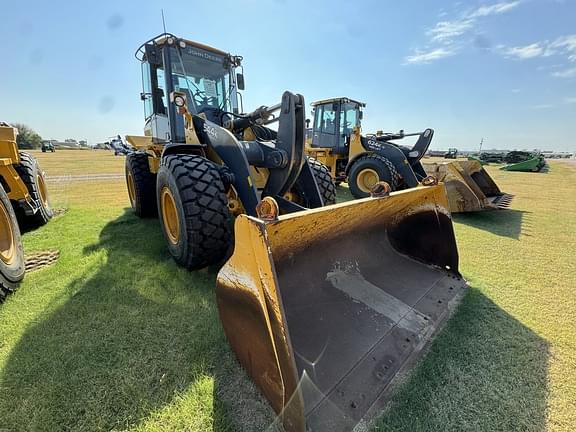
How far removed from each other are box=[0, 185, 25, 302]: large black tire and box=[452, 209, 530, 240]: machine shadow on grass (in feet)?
20.4

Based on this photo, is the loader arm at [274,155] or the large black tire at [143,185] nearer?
the loader arm at [274,155]

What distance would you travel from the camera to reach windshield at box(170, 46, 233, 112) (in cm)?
375

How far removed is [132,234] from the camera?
420 centimetres

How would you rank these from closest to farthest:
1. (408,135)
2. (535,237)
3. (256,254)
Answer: (256,254) < (535,237) < (408,135)

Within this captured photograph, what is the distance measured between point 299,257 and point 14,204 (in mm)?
4500

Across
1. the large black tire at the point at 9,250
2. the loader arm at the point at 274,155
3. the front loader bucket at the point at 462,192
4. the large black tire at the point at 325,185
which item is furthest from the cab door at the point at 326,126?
the large black tire at the point at 9,250

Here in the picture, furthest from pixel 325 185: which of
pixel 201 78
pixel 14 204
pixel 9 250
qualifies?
pixel 14 204

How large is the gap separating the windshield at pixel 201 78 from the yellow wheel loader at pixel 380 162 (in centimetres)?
315

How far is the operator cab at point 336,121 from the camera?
363 inches

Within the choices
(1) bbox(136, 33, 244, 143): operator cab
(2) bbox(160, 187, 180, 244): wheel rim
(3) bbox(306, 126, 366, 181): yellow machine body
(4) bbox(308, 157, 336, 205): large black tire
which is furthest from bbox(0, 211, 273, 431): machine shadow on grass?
(3) bbox(306, 126, 366, 181): yellow machine body

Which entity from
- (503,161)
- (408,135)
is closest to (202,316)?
(408,135)

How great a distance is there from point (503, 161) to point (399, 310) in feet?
124

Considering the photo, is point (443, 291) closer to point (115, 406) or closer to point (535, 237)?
point (115, 406)

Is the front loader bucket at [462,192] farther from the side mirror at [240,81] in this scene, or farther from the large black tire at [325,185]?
the side mirror at [240,81]
